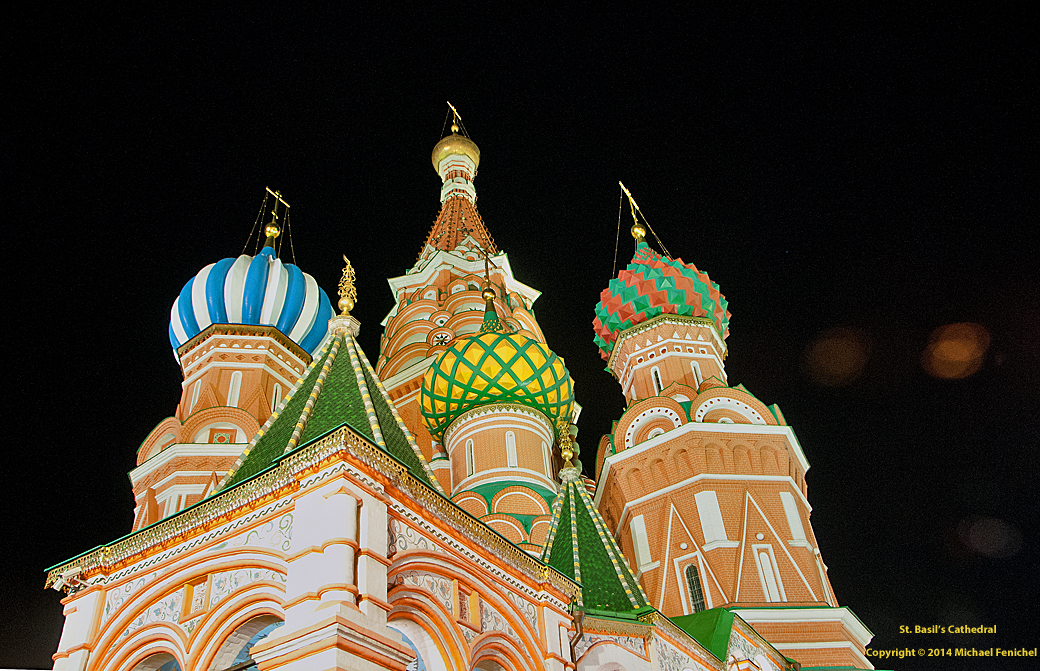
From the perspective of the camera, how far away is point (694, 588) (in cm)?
1689

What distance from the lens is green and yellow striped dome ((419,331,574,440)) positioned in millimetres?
20406

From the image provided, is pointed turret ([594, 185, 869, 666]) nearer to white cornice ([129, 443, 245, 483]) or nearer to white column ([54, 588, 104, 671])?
white cornice ([129, 443, 245, 483])

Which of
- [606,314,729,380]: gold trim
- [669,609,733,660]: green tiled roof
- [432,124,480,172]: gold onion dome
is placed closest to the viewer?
[669,609,733,660]: green tiled roof

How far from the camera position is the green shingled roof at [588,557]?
888 centimetres

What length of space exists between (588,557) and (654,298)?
47.4 feet

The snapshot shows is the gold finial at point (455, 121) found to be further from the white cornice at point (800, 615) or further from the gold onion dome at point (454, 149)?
the white cornice at point (800, 615)

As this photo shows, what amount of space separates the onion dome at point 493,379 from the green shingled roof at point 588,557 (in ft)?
30.6

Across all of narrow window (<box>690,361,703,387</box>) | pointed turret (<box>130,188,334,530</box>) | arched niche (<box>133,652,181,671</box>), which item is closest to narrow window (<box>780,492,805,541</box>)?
narrow window (<box>690,361,703,387</box>)

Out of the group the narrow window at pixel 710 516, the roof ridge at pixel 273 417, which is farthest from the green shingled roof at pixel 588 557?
the narrow window at pixel 710 516

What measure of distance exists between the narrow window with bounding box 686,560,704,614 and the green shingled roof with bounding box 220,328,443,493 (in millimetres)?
10336

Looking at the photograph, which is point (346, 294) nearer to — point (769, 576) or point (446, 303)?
point (769, 576)

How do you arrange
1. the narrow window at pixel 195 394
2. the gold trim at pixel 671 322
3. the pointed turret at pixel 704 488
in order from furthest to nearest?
Result: 1. the gold trim at pixel 671 322
2. the narrow window at pixel 195 394
3. the pointed turret at pixel 704 488

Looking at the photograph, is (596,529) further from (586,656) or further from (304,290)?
(304,290)

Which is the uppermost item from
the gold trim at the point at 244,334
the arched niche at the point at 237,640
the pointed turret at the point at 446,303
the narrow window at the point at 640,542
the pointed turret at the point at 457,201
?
the pointed turret at the point at 457,201
